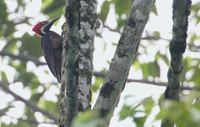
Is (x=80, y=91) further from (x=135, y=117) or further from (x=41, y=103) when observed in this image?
(x=41, y=103)

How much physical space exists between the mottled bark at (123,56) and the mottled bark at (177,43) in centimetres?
44

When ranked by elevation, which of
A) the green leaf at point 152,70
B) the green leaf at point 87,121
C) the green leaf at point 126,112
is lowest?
the green leaf at point 152,70

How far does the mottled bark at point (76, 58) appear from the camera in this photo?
236 cm

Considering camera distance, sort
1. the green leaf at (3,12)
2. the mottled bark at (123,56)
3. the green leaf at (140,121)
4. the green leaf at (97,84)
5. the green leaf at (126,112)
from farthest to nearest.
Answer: the green leaf at (97,84) < the green leaf at (3,12) < the mottled bark at (123,56) < the green leaf at (140,121) < the green leaf at (126,112)

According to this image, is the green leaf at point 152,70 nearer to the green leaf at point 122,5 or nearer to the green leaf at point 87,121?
the green leaf at point 122,5

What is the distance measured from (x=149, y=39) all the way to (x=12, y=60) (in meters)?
1.66

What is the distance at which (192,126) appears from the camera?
1.48m

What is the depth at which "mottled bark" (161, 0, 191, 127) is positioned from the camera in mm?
2215

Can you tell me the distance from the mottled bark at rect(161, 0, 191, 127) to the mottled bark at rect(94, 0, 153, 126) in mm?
436

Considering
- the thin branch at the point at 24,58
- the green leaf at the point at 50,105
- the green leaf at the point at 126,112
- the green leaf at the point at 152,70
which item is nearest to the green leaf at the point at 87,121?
the green leaf at the point at 126,112

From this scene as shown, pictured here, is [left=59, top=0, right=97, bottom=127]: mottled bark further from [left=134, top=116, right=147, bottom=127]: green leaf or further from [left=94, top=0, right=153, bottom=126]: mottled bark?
[left=134, top=116, right=147, bottom=127]: green leaf

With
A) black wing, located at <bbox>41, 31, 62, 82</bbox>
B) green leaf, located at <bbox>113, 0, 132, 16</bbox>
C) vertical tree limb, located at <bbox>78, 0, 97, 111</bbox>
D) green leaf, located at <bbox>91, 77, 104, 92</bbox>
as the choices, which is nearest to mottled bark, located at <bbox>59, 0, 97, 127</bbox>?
vertical tree limb, located at <bbox>78, 0, 97, 111</bbox>

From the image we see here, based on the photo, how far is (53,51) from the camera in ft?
17.9

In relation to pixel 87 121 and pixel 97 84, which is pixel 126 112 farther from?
pixel 97 84
